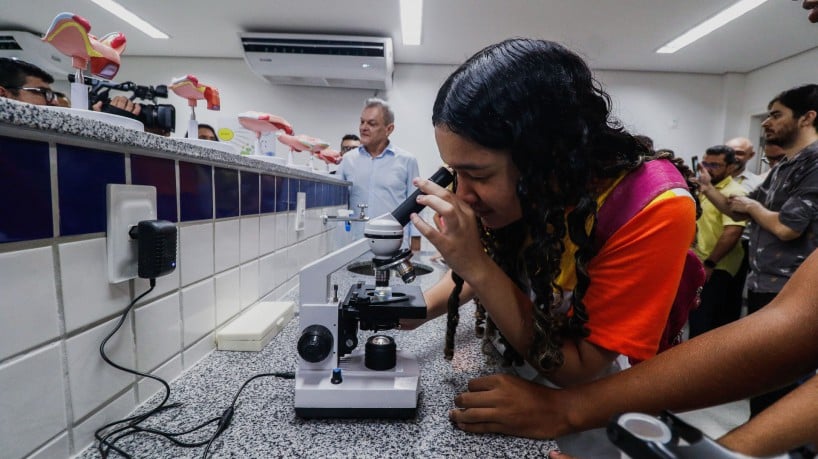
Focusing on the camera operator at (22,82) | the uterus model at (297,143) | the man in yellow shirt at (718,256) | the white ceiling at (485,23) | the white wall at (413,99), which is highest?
the white ceiling at (485,23)

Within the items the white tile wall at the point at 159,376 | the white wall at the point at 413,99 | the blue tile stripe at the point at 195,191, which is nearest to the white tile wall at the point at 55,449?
the white tile wall at the point at 159,376

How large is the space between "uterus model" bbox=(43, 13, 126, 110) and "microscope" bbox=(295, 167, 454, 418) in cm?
46

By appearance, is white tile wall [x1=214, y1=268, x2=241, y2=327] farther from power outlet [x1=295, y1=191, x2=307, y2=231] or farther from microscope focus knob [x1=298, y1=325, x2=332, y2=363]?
power outlet [x1=295, y1=191, x2=307, y2=231]

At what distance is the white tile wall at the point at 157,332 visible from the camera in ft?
1.74

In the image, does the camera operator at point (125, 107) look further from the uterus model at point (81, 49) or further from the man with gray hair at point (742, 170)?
the man with gray hair at point (742, 170)

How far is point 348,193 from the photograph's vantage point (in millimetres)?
2465

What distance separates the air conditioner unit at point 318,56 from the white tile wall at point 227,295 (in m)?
3.48

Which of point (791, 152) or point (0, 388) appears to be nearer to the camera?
point (0, 388)

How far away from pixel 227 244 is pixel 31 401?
0.43 metres

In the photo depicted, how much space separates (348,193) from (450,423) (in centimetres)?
207

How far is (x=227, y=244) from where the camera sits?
78 centimetres

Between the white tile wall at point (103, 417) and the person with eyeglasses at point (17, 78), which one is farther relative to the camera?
the person with eyeglasses at point (17, 78)

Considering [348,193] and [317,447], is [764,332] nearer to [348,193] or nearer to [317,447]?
[317,447]

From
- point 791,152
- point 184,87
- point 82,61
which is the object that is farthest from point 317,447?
point 791,152
